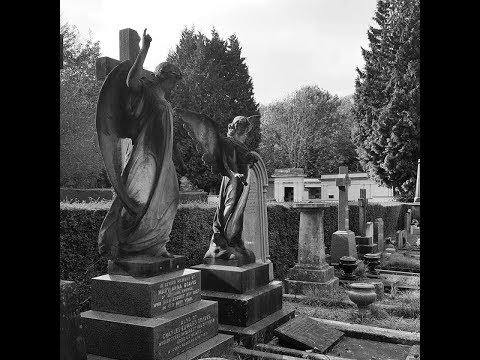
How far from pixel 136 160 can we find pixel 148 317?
1.68 meters

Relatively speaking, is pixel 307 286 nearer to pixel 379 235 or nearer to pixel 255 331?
pixel 255 331

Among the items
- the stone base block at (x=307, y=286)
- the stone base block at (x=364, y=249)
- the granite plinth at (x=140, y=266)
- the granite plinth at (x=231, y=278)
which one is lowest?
the stone base block at (x=307, y=286)

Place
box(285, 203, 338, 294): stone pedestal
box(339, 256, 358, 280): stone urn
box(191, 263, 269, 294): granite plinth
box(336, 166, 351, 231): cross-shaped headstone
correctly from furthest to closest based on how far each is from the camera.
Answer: box(336, 166, 351, 231): cross-shaped headstone < box(339, 256, 358, 280): stone urn < box(285, 203, 338, 294): stone pedestal < box(191, 263, 269, 294): granite plinth

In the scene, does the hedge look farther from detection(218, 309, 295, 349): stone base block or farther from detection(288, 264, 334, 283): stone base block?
detection(218, 309, 295, 349): stone base block

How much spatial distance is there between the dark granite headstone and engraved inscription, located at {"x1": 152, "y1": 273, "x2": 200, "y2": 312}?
154 cm

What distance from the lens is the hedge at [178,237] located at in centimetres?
648

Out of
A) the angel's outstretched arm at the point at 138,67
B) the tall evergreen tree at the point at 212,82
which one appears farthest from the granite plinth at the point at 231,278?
the tall evergreen tree at the point at 212,82

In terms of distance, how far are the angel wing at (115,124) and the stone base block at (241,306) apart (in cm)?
208

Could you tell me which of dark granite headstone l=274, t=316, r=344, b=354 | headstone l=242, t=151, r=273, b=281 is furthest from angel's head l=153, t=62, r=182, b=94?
dark granite headstone l=274, t=316, r=344, b=354

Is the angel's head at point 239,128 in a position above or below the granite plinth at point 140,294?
above

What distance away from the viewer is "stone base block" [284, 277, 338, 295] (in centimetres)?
941

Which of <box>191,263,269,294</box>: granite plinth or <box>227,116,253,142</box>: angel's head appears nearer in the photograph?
<box>191,263,269,294</box>: granite plinth

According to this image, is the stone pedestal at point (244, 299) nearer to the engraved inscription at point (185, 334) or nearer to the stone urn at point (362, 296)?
the engraved inscription at point (185, 334)
